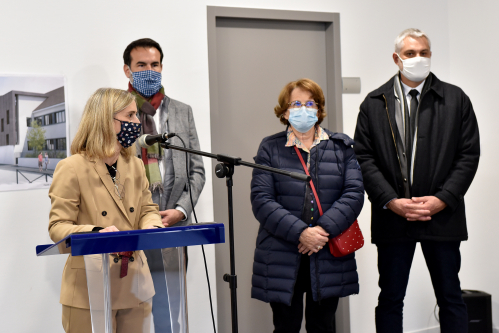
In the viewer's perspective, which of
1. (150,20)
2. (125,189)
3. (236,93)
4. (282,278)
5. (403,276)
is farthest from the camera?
(236,93)

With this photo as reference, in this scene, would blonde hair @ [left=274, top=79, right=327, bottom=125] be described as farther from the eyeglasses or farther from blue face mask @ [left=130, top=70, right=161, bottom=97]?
blue face mask @ [left=130, top=70, right=161, bottom=97]

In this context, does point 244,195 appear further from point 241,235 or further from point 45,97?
point 45,97

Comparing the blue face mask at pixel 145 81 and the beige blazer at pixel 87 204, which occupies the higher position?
the blue face mask at pixel 145 81

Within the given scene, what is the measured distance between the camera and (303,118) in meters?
2.62

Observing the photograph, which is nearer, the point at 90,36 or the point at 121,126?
the point at 121,126

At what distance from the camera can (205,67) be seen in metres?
3.27

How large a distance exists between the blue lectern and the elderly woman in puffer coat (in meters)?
1.04

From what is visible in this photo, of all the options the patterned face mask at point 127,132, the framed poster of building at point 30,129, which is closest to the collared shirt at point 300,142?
the patterned face mask at point 127,132

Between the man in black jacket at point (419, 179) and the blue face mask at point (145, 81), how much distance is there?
4.00ft

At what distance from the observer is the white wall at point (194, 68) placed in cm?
289

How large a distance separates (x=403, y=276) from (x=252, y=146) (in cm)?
138

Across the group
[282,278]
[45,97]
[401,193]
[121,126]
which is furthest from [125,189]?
[401,193]

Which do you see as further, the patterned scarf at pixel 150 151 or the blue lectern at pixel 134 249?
the patterned scarf at pixel 150 151

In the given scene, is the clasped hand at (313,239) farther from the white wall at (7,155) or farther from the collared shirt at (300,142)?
the white wall at (7,155)
